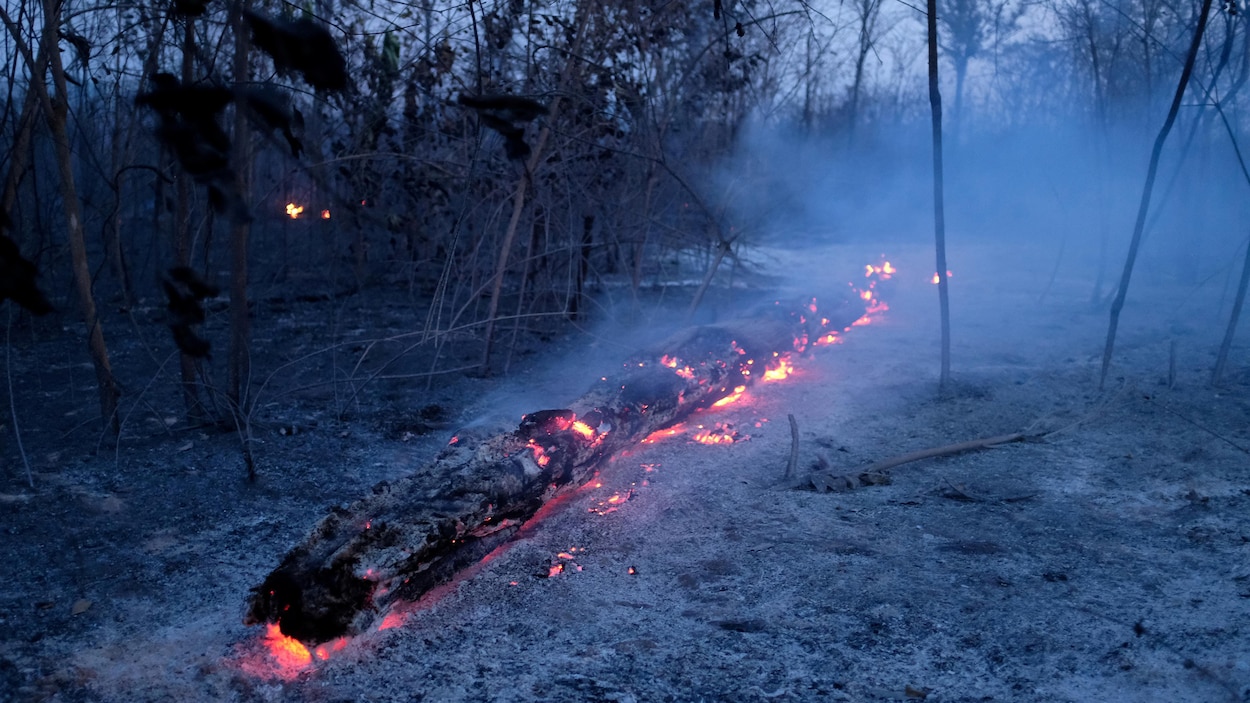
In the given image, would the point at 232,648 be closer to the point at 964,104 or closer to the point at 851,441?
the point at 851,441

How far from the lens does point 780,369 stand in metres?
6.51

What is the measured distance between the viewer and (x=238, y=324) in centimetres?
436

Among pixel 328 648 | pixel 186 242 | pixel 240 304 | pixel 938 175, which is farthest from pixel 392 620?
pixel 938 175

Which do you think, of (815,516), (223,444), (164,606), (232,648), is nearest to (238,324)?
(223,444)

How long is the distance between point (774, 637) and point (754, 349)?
3391mm

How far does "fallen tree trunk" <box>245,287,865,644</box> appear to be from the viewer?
8.63ft

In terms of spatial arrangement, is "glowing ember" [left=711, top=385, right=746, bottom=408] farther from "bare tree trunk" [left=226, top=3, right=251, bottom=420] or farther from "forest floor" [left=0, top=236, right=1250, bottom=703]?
"bare tree trunk" [left=226, top=3, right=251, bottom=420]

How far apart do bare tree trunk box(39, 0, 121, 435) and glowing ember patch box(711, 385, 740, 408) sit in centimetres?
349

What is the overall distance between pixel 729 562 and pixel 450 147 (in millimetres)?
4745

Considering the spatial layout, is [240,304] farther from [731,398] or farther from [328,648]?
[731,398]

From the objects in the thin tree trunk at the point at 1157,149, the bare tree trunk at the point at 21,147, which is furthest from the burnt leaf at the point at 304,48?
the thin tree trunk at the point at 1157,149

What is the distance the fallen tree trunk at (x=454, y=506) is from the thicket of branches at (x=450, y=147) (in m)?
1.04

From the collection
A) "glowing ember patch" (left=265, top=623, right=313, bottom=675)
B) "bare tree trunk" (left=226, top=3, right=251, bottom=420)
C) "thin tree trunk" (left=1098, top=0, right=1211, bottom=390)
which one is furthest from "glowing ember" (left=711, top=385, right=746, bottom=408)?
"glowing ember patch" (left=265, top=623, right=313, bottom=675)

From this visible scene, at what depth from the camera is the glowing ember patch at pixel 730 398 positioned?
5.69 m
